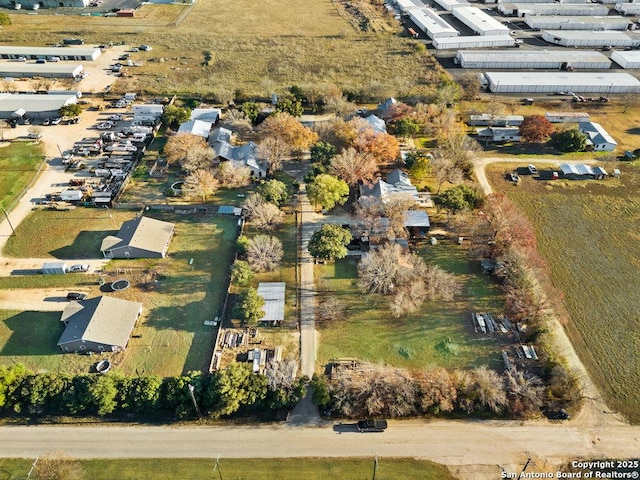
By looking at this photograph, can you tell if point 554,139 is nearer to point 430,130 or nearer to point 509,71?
point 430,130

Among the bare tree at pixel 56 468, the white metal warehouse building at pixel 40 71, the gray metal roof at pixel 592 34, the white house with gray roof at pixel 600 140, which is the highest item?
the gray metal roof at pixel 592 34

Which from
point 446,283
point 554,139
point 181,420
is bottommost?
point 181,420

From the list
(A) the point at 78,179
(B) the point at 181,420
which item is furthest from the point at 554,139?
(A) the point at 78,179

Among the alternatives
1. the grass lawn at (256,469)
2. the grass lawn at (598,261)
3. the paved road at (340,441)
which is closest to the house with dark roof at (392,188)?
the grass lawn at (598,261)

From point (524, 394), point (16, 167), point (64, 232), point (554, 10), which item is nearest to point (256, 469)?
point (524, 394)

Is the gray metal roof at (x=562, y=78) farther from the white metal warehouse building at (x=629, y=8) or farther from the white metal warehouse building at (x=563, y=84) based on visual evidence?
the white metal warehouse building at (x=629, y=8)

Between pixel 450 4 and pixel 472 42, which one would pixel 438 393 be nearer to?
pixel 472 42
